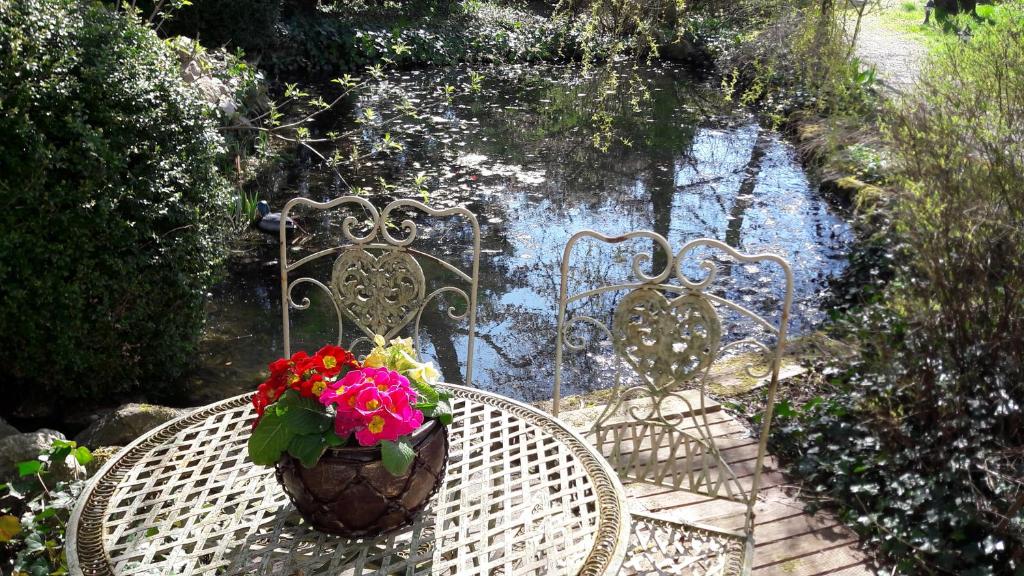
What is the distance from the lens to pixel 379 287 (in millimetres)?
2412

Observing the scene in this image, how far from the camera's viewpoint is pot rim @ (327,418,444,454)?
152 cm

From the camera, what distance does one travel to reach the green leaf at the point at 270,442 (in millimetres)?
1501

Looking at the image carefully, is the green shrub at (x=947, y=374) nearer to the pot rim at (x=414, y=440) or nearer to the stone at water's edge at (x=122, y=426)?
the pot rim at (x=414, y=440)

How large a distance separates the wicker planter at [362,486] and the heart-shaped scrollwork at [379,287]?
2.67 ft

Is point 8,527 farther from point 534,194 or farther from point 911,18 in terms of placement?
point 911,18

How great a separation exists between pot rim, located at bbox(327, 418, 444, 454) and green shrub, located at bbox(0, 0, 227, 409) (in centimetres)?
220

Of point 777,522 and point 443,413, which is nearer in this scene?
point 443,413

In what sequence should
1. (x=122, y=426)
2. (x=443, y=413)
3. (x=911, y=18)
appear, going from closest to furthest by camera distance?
(x=443, y=413), (x=122, y=426), (x=911, y=18)

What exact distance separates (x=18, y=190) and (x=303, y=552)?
222cm

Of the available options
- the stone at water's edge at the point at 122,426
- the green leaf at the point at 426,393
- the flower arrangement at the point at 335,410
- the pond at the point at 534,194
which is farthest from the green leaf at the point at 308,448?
the pond at the point at 534,194

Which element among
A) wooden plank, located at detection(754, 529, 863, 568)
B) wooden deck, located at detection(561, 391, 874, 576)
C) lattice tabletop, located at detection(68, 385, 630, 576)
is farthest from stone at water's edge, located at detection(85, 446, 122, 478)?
wooden plank, located at detection(754, 529, 863, 568)

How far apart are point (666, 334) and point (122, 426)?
7.38ft

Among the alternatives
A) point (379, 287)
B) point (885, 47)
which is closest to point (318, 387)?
point (379, 287)

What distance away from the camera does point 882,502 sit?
2752 millimetres
